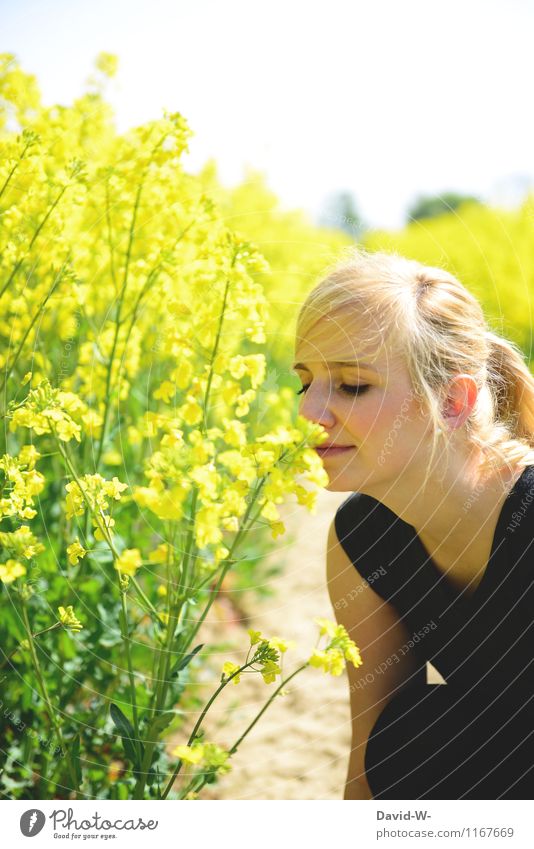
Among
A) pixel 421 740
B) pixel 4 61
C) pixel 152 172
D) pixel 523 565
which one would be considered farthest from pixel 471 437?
pixel 4 61

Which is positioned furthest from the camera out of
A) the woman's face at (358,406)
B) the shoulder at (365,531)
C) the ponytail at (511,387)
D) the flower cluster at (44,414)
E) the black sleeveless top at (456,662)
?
the shoulder at (365,531)

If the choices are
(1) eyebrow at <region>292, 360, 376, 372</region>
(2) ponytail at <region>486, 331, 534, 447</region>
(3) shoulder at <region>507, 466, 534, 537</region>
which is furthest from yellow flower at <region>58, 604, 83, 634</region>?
(2) ponytail at <region>486, 331, 534, 447</region>

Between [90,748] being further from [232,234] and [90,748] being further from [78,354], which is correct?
[232,234]

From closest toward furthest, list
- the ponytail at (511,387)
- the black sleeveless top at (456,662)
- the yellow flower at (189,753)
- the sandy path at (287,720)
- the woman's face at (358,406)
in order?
the yellow flower at (189,753), the woman's face at (358,406), the black sleeveless top at (456,662), the ponytail at (511,387), the sandy path at (287,720)

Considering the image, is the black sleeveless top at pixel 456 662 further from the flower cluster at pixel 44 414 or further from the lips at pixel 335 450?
the flower cluster at pixel 44 414

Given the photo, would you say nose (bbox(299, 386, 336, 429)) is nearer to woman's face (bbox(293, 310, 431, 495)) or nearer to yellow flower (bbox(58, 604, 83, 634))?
woman's face (bbox(293, 310, 431, 495))

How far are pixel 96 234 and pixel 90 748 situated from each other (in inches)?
53.7

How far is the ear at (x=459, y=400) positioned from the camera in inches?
59.6

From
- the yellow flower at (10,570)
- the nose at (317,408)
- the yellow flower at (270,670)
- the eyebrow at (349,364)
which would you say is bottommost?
the yellow flower at (10,570)

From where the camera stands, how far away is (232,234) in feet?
4.24

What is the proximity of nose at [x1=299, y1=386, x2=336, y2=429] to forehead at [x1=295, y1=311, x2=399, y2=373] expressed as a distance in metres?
0.08

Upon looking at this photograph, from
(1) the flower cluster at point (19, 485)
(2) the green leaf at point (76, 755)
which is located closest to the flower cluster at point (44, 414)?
(1) the flower cluster at point (19, 485)

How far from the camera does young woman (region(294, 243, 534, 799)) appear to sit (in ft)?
4.83

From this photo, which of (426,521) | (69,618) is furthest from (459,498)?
(69,618)
